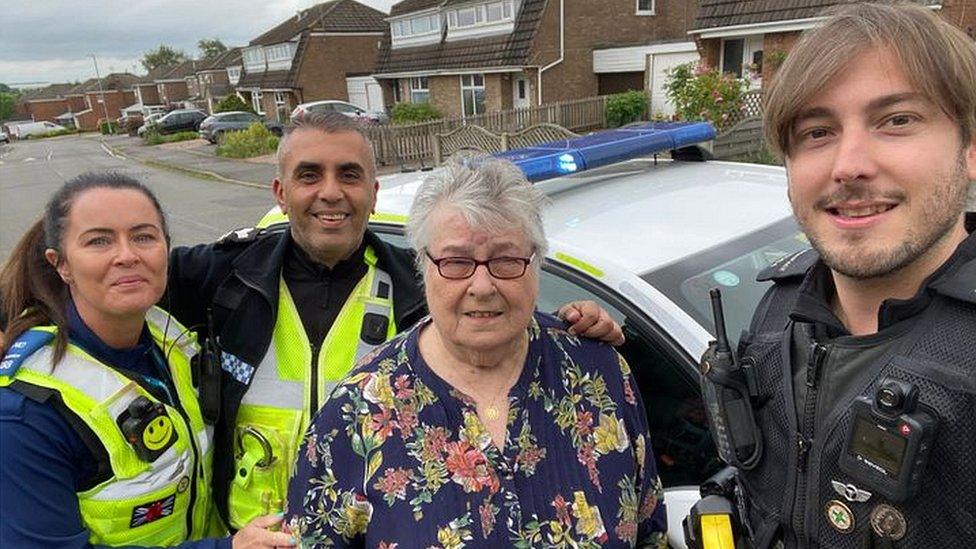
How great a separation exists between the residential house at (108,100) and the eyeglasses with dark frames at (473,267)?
85.4 metres

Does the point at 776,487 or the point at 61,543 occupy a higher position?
the point at 776,487

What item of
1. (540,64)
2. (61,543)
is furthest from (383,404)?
(540,64)

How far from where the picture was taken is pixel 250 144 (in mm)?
23016

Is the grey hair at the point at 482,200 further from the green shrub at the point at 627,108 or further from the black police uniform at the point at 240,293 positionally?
the green shrub at the point at 627,108

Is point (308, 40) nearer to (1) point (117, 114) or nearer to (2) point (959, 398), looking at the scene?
(2) point (959, 398)

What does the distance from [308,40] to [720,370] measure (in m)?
35.9

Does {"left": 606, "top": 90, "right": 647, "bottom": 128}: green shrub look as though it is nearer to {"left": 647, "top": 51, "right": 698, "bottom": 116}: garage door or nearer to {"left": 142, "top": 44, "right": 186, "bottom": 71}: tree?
{"left": 647, "top": 51, "right": 698, "bottom": 116}: garage door

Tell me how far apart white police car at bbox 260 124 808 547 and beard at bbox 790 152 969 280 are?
70 centimetres

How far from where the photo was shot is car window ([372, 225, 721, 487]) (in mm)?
1926

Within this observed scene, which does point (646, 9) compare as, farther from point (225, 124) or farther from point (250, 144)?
point (225, 124)

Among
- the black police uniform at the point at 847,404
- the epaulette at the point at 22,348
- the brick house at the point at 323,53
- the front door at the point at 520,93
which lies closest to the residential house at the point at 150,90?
the brick house at the point at 323,53

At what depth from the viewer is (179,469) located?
1.72 metres

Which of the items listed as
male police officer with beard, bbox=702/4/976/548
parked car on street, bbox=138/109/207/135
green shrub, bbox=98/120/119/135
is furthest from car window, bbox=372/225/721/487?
green shrub, bbox=98/120/119/135

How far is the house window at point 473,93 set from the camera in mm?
23953
